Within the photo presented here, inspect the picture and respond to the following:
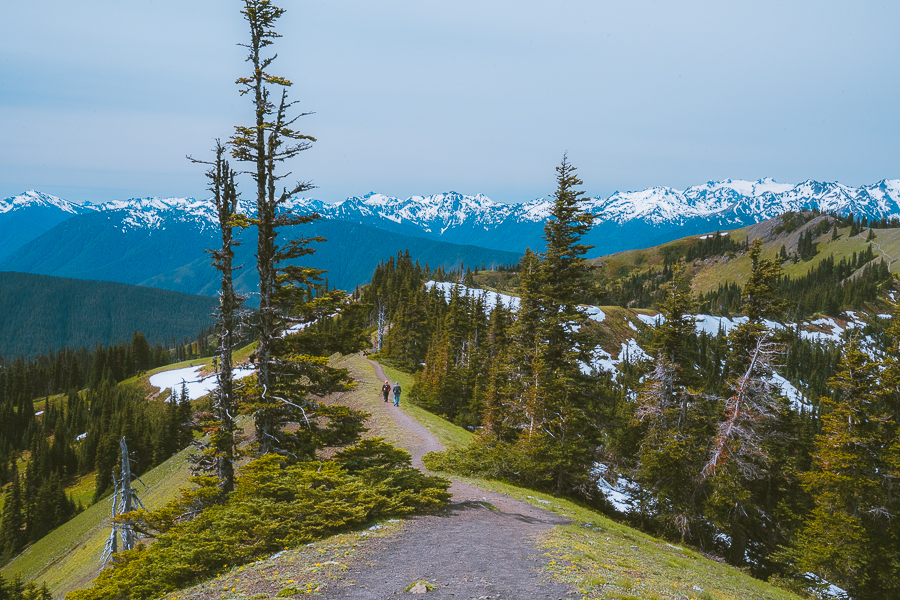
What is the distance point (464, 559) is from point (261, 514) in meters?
5.82

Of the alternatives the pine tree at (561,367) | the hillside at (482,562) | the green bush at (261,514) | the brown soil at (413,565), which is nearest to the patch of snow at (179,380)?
the pine tree at (561,367)

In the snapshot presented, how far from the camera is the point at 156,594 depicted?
10555mm

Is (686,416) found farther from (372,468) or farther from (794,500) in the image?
(372,468)

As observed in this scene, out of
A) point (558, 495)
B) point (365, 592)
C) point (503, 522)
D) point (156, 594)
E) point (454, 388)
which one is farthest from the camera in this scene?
point (454, 388)

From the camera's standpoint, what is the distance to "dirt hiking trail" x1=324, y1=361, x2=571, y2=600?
9398mm

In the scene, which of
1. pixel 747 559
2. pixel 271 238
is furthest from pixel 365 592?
pixel 747 559

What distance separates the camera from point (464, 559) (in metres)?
11.3

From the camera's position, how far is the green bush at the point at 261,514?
10.9 meters

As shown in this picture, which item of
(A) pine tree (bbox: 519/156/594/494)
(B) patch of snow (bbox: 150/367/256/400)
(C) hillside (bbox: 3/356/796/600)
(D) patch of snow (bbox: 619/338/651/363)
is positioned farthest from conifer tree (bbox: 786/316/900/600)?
(B) patch of snow (bbox: 150/367/256/400)

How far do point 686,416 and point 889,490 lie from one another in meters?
9.18

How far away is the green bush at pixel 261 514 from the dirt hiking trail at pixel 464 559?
1395mm

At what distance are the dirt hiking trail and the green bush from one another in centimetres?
139

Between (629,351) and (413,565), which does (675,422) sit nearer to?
(413,565)

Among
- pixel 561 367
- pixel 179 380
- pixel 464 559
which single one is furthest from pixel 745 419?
pixel 179 380
